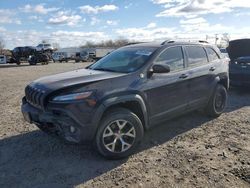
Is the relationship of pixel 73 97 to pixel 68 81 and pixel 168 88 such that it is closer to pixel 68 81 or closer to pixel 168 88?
pixel 68 81

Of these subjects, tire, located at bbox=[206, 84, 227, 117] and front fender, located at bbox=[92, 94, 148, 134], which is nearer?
front fender, located at bbox=[92, 94, 148, 134]

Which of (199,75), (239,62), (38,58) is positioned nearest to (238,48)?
(239,62)

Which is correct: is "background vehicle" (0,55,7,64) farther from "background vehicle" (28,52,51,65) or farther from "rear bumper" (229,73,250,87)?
"rear bumper" (229,73,250,87)

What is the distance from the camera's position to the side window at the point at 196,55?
5551 mm

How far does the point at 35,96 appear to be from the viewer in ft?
14.1

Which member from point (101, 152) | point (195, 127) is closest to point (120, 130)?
point (101, 152)

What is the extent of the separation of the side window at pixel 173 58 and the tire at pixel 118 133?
1.19 m

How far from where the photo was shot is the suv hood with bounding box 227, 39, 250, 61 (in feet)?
31.0

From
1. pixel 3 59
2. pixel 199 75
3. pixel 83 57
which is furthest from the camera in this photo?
pixel 83 57

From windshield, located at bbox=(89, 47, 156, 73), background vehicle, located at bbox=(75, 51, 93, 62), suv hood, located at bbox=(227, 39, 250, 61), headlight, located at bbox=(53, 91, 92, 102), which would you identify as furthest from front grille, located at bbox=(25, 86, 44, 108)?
background vehicle, located at bbox=(75, 51, 93, 62)

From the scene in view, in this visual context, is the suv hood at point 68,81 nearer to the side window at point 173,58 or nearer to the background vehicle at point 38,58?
the side window at point 173,58

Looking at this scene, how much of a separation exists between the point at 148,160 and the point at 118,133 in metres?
0.63

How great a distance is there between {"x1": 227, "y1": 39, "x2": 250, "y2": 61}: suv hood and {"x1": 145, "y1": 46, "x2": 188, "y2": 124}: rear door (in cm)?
513

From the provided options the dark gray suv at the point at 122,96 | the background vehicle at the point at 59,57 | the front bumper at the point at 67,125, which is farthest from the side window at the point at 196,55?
the background vehicle at the point at 59,57
